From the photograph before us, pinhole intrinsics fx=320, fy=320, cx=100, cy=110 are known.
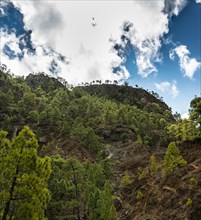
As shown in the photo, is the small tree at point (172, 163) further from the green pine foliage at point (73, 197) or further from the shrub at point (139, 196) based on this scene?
the green pine foliage at point (73, 197)

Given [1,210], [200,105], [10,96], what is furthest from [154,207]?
[10,96]

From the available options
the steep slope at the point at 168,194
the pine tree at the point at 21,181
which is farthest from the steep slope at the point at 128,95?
the pine tree at the point at 21,181

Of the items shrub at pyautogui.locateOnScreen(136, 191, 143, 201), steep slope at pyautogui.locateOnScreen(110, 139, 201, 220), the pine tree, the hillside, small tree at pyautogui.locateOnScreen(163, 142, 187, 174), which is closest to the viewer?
the pine tree

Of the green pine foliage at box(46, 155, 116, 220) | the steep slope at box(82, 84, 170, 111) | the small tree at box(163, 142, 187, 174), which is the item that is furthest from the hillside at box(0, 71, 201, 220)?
the steep slope at box(82, 84, 170, 111)

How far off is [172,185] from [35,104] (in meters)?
91.4

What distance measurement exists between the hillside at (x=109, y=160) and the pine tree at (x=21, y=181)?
0.43 ft

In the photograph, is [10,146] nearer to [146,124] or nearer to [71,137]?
[71,137]

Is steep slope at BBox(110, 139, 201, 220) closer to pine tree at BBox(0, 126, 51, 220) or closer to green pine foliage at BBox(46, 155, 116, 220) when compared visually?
green pine foliage at BBox(46, 155, 116, 220)

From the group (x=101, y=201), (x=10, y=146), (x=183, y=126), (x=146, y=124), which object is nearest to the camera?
(x=10, y=146)

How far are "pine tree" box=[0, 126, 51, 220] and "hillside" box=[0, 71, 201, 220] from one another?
0.13m

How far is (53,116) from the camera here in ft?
330

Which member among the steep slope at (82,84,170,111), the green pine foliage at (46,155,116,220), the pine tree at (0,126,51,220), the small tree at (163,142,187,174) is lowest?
the pine tree at (0,126,51,220)

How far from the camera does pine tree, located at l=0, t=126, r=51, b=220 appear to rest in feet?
56.7

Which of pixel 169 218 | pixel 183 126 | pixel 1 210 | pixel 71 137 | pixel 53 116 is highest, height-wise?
pixel 53 116
